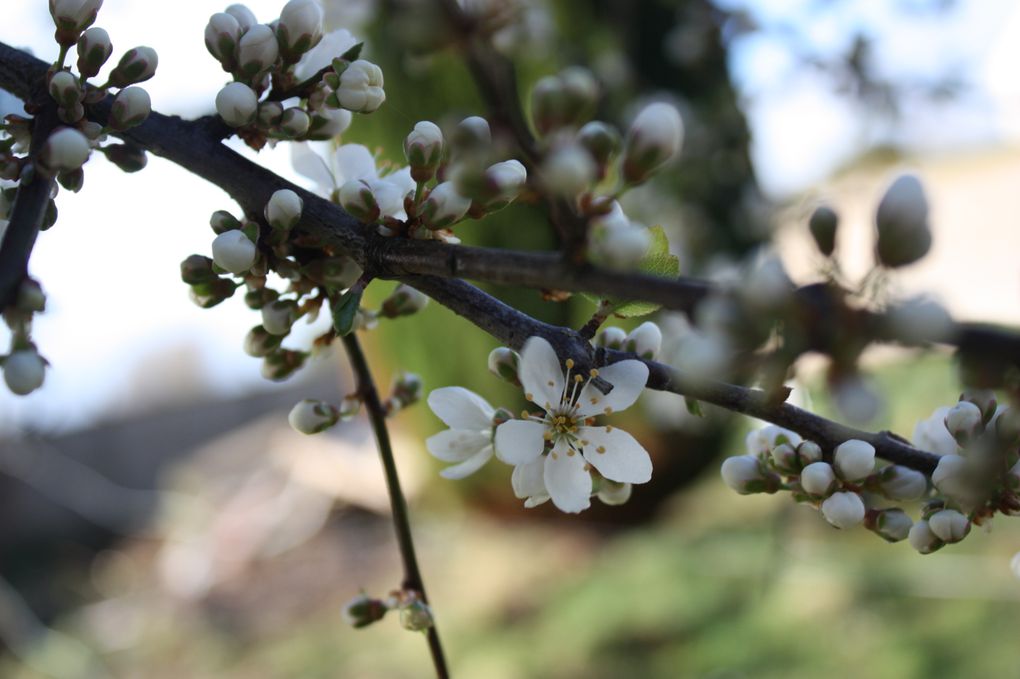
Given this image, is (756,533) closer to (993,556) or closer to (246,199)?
(993,556)

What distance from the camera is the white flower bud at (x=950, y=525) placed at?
0.40 meters

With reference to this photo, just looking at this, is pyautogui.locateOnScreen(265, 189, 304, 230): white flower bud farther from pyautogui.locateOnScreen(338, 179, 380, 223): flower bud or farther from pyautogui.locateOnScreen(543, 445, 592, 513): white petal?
pyautogui.locateOnScreen(543, 445, 592, 513): white petal

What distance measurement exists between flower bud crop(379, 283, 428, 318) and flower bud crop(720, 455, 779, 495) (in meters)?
0.19

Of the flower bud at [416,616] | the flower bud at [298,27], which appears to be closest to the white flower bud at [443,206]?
the flower bud at [298,27]

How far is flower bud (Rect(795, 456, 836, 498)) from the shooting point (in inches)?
16.3

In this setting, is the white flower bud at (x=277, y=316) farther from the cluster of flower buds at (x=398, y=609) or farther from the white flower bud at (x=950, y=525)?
the white flower bud at (x=950, y=525)

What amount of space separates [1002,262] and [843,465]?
3886 millimetres

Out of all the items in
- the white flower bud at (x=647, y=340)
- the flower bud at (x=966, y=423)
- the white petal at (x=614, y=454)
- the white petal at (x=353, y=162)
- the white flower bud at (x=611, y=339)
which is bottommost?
the flower bud at (x=966, y=423)

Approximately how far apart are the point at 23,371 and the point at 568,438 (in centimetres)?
25

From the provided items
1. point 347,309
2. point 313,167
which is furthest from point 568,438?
point 313,167

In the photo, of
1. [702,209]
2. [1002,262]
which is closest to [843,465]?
[702,209]

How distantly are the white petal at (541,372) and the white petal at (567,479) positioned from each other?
0.03m

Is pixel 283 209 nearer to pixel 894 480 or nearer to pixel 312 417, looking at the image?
pixel 312 417

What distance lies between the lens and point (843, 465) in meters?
0.41
